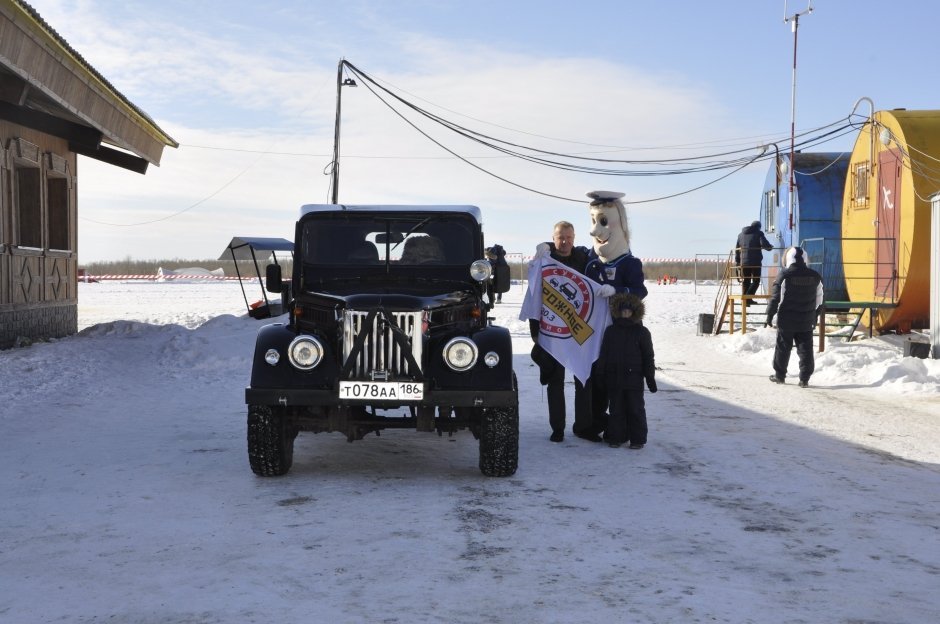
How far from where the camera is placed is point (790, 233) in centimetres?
2344

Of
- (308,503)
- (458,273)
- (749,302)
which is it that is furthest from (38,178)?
(749,302)

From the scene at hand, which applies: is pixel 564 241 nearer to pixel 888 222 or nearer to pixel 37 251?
pixel 37 251

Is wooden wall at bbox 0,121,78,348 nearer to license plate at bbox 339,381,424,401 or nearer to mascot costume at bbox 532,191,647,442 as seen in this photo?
mascot costume at bbox 532,191,647,442

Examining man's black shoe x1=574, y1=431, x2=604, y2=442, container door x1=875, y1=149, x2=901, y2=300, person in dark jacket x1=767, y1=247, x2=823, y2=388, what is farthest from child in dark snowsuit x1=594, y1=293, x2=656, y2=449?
container door x1=875, y1=149, x2=901, y2=300

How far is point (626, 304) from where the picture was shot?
26.4ft

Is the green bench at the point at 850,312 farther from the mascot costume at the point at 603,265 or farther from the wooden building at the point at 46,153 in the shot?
the wooden building at the point at 46,153

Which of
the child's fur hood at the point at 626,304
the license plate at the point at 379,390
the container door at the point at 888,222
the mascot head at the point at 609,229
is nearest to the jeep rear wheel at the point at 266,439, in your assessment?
the license plate at the point at 379,390

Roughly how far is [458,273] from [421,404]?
153 centimetres

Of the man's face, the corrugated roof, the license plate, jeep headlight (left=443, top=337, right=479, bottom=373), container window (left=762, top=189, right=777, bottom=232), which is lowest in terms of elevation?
the license plate

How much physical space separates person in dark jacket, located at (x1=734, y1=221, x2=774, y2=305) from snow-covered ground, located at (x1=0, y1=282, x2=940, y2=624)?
1154 centimetres

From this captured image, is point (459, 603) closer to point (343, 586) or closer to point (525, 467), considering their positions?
point (343, 586)

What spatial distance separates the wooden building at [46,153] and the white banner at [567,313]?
7399 mm

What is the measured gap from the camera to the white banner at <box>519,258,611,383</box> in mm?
8273

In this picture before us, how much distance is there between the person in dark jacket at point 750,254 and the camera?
21.9 metres
